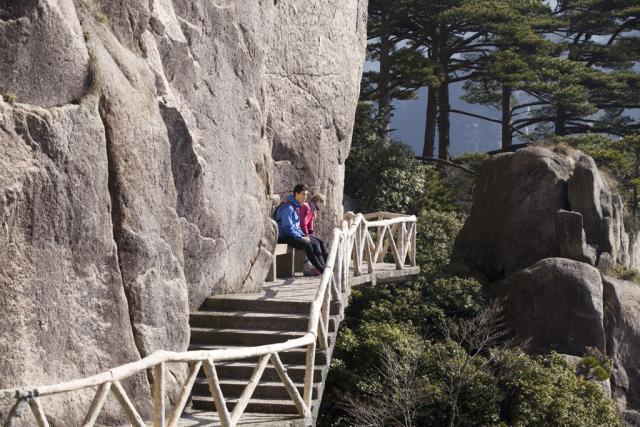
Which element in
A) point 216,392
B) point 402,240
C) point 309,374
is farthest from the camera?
point 402,240

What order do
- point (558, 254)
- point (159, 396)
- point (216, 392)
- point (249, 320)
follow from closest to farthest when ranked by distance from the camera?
point (159, 396), point (216, 392), point (249, 320), point (558, 254)

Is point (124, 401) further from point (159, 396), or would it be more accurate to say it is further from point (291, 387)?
point (291, 387)

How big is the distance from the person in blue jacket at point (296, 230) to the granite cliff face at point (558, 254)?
29.6 ft

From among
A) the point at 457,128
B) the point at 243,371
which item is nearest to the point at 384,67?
the point at 243,371

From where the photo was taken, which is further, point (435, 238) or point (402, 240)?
point (435, 238)

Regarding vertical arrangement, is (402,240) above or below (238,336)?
above

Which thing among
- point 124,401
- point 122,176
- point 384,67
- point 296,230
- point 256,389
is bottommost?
point 256,389

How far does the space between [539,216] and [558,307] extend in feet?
10.7

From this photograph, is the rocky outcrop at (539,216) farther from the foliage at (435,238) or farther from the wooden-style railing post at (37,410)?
the wooden-style railing post at (37,410)

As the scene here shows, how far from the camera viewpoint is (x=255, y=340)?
13008 mm

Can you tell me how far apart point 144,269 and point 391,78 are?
25.3 metres

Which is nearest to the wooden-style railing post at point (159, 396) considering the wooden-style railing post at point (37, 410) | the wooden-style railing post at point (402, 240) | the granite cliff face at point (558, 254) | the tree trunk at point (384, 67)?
the wooden-style railing post at point (37, 410)

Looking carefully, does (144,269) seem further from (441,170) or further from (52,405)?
(441,170)

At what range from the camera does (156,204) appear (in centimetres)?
1177
